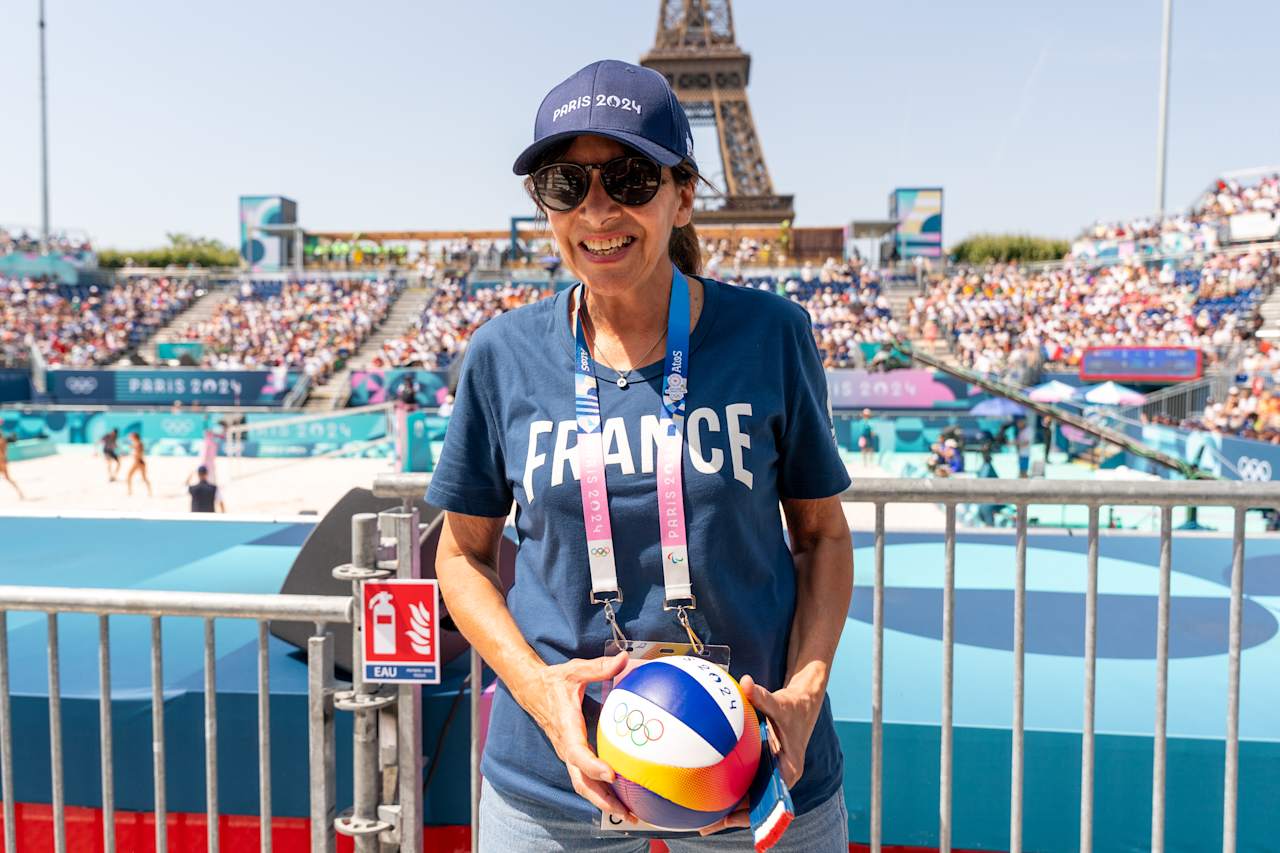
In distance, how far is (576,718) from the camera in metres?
1.35

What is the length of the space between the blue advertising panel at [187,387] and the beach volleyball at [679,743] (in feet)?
93.9

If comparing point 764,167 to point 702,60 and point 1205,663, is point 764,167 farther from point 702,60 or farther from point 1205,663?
point 1205,663

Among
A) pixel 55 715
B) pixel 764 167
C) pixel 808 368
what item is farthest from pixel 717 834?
pixel 764 167

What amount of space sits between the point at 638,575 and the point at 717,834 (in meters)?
0.45

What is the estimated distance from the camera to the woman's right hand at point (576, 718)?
1328mm

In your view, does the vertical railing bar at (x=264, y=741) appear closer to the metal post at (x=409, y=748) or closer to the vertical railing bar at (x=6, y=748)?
the metal post at (x=409, y=748)

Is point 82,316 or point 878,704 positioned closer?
point 878,704

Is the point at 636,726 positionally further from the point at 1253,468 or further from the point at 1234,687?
the point at 1253,468

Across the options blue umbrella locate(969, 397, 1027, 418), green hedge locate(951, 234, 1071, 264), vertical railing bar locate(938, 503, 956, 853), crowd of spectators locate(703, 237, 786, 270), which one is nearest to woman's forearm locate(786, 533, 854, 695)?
vertical railing bar locate(938, 503, 956, 853)

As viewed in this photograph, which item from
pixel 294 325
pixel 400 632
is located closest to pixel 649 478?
pixel 400 632

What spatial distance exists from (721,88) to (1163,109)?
25.0 meters

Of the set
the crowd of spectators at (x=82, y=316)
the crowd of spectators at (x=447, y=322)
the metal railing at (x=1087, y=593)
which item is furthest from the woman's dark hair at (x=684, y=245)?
the crowd of spectators at (x=82, y=316)

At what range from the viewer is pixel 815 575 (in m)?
1.56

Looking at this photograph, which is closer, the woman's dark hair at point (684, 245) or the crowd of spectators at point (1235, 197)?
the woman's dark hair at point (684, 245)
